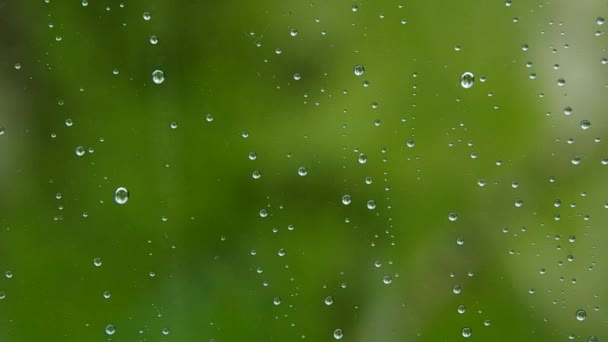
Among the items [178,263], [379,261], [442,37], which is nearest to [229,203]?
[178,263]

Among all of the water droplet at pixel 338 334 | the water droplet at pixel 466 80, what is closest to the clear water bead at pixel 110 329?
the water droplet at pixel 338 334

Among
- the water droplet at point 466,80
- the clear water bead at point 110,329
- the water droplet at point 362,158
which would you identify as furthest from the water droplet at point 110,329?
the water droplet at point 466,80

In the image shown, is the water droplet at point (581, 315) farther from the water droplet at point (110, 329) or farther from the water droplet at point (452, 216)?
the water droplet at point (110, 329)

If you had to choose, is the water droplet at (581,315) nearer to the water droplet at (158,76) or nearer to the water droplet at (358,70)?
the water droplet at (358,70)

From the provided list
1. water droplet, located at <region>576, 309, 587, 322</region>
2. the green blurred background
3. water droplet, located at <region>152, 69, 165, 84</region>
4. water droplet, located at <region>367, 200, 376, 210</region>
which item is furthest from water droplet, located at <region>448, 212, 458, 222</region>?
water droplet, located at <region>152, 69, 165, 84</region>

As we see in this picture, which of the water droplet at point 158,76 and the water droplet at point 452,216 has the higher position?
the water droplet at point 158,76

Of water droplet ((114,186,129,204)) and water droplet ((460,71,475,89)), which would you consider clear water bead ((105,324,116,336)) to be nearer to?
water droplet ((114,186,129,204))

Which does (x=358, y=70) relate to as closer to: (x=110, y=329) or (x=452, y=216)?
(x=452, y=216)

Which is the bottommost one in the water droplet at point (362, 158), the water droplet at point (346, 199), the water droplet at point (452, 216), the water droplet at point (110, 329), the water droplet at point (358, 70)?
the water droplet at point (110, 329)

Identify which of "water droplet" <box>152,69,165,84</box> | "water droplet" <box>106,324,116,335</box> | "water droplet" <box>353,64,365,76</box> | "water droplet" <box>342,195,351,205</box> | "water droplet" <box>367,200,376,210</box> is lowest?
"water droplet" <box>106,324,116,335</box>
